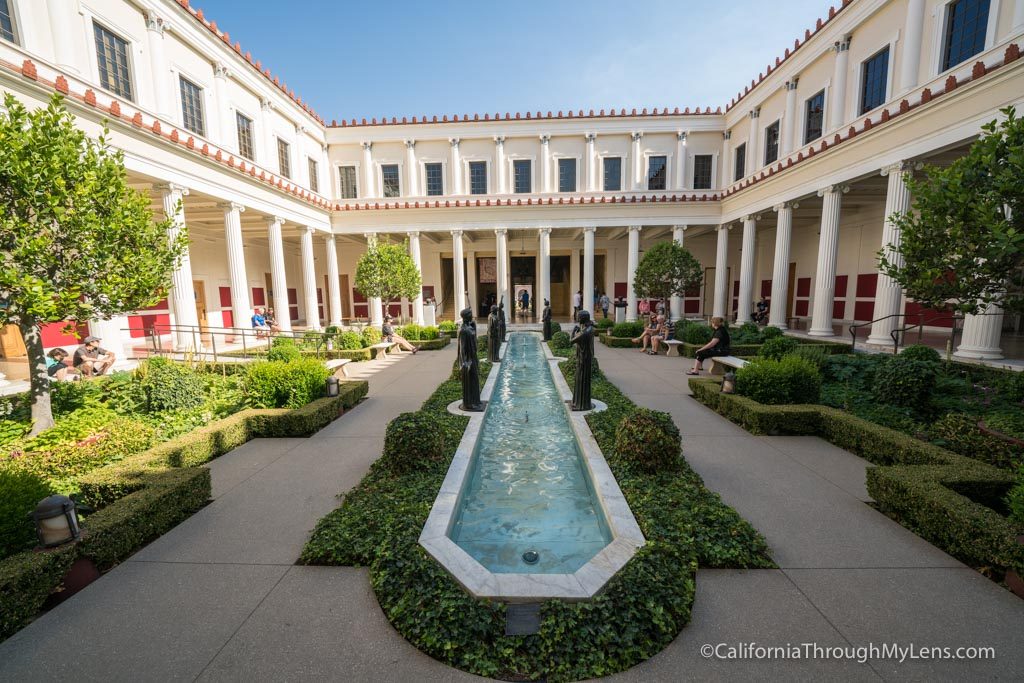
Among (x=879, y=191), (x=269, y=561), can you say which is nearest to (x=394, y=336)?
(x=269, y=561)

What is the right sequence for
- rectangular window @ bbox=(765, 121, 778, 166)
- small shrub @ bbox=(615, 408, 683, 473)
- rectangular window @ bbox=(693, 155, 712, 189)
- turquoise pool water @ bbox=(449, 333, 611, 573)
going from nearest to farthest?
turquoise pool water @ bbox=(449, 333, 611, 573), small shrub @ bbox=(615, 408, 683, 473), rectangular window @ bbox=(765, 121, 778, 166), rectangular window @ bbox=(693, 155, 712, 189)

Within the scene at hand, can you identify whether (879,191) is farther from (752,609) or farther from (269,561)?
(269,561)

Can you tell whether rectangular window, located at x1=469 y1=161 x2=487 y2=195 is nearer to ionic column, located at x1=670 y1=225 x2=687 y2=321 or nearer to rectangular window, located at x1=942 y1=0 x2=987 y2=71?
ionic column, located at x1=670 y1=225 x2=687 y2=321

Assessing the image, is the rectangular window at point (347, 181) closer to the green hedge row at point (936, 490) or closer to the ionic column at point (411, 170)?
the ionic column at point (411, 170)

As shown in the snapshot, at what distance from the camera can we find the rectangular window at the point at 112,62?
471 inches

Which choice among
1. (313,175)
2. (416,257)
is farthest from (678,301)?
(313,175)

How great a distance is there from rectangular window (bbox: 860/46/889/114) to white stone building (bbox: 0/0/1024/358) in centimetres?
6

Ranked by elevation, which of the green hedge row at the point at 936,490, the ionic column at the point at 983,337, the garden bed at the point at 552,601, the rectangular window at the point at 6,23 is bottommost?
the garden bed at the point at 552,601

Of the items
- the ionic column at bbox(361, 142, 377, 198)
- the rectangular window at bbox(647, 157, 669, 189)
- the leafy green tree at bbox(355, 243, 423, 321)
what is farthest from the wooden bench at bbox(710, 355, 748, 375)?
the ionic column at bbox(361, 142, 377, 198)

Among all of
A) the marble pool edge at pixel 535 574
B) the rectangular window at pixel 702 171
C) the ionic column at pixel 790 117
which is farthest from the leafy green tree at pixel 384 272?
the ionic column at pixel 790 117

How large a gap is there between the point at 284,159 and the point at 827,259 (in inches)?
952

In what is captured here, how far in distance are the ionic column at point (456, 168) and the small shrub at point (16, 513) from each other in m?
23.4

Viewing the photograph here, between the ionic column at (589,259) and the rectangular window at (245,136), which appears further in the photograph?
the ionic column at (589,259)

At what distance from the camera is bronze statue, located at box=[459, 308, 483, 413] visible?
23.7ft
